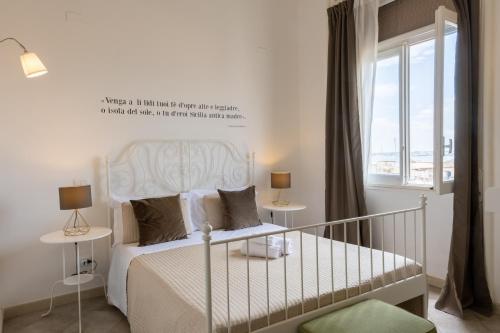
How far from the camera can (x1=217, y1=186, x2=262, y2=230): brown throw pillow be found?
314cm

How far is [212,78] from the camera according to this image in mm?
3643

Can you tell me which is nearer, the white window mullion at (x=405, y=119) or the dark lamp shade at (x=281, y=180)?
the white window mullion at (x=405, y=119)

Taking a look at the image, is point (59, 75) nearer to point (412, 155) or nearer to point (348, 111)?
point (348, 111)

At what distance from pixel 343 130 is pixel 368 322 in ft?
7.34

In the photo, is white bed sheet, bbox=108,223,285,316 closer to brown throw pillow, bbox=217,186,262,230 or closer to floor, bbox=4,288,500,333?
floor, bbox=4,288,500,333

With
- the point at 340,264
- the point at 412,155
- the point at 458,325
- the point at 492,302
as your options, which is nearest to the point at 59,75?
the point at 340,264

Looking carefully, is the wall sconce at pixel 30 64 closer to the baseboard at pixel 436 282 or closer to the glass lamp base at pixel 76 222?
the glass lamp base at pixel 76 222

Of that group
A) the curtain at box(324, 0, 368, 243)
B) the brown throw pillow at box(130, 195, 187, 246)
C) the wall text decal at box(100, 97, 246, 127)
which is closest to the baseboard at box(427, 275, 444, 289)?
the curtain at box(324, 0, 368, 243)

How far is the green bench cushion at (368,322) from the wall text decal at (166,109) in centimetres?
239

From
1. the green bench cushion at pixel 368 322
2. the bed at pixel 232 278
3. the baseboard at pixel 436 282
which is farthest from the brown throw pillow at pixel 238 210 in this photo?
the baseboard at pixel 436 282

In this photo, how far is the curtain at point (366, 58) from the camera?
3.30 meters

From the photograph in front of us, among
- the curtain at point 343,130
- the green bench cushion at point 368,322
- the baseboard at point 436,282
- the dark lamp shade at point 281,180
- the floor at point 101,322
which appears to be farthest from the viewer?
the dark lamp shade at point 281,180

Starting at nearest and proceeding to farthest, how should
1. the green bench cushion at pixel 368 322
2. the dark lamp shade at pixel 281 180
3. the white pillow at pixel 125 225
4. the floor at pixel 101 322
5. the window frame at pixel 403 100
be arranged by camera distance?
the green bench cushion at pixel 368 322 → the floor at pixel 101 322 → the white pillow at pixel 125 225 → the window frame at pixel 403 100 → the dark lamp shade at pixel 281 180

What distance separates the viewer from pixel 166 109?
336cm
